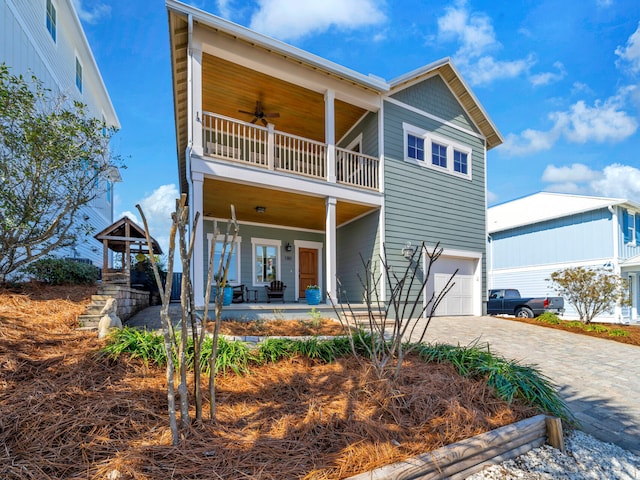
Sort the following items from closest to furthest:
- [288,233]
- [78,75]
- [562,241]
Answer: [288,233]
[78,75]
[562,241]

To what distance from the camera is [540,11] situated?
866cm

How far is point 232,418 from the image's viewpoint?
98.3 inches

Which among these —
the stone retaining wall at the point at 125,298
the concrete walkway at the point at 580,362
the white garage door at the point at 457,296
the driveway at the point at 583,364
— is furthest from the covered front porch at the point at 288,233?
the driveway at the point at 583,364

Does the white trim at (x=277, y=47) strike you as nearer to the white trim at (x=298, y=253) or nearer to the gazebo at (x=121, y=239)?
the gazebo at (x=121, y=239)

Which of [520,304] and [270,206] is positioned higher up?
[270,206]

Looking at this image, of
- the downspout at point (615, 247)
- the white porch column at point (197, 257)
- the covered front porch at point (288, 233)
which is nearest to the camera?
the white porch column at point (197, 257)

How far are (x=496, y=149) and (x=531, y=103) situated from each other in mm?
4899

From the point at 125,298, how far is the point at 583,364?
8.01 m

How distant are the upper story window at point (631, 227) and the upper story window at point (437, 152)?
1004cm

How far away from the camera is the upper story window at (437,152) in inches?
372

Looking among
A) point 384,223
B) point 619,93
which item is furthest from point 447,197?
point 619,93

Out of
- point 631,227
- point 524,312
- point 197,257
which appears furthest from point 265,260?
point 631,227

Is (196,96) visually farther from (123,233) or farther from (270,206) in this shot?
(123,233)

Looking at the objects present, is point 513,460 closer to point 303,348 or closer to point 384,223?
point 303,348
